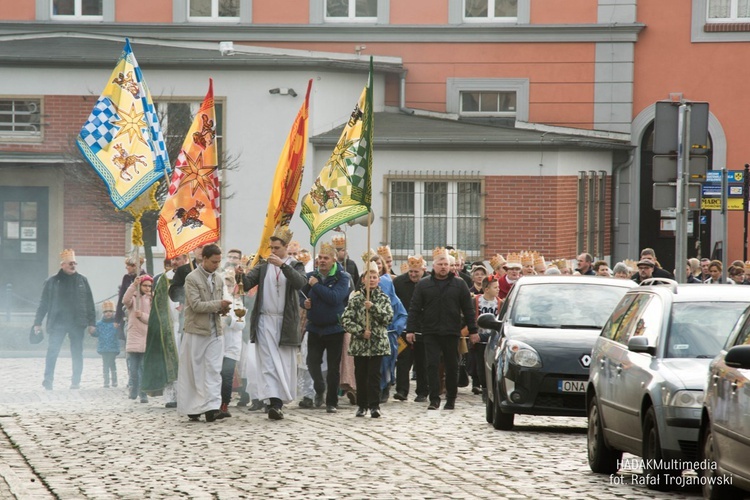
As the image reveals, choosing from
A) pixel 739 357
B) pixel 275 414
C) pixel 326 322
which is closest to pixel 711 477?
pixel 739 357

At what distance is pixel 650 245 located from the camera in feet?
117

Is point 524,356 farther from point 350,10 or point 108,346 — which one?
point 350,10

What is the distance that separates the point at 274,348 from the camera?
1584 cm

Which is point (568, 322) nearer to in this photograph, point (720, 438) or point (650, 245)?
point (720, 438)

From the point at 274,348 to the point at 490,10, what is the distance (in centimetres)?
2146

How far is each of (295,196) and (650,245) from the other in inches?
797

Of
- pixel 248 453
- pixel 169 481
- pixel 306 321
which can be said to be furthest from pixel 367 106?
pixel 169 481

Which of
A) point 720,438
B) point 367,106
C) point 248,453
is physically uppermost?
point 367,106

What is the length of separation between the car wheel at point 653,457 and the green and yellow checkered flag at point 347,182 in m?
7.55

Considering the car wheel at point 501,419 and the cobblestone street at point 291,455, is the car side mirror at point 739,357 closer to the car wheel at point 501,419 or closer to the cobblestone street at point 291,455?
the cobblestone street at point 291,455

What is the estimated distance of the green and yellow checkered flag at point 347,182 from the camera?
17031mm

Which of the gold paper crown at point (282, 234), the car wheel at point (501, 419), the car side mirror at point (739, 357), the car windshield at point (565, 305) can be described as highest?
the gold paper crown at point (282, 234)

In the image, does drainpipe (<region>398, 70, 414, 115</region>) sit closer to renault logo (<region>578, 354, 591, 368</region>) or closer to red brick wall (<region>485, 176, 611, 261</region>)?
red brick wall (<region>485, 176, 611, 261</region>)

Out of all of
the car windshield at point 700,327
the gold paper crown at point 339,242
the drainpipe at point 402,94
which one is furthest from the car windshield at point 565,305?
the drainpipe at point 402,94
